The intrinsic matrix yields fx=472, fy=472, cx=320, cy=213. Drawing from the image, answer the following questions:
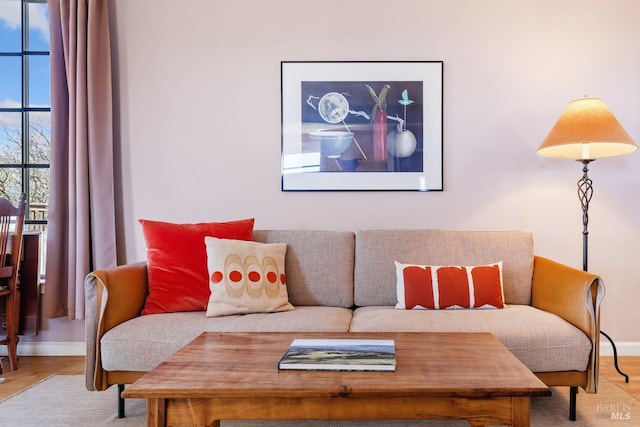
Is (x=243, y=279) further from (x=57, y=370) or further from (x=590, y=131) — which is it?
(x=590, y=131)

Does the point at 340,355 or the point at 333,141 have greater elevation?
the point at 333,141

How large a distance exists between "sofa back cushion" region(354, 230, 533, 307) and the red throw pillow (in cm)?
74

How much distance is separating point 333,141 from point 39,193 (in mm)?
1945

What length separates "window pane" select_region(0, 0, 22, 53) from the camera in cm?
306

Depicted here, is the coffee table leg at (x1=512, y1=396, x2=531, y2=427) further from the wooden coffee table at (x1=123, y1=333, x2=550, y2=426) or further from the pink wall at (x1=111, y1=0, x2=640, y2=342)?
the pink wall at (x1=111, y1=0, x2=640, y2=342)

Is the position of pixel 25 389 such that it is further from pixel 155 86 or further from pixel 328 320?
pixel 155 86

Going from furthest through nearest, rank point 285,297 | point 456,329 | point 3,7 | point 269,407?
point 3,7, point 285,297, point 456,329, point 269,407

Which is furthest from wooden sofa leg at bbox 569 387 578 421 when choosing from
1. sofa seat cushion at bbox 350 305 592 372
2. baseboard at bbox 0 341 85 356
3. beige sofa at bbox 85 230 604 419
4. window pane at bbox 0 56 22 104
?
→ window pane at bbox 0 56 22 104

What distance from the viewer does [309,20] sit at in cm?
288

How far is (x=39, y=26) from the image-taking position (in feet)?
10.1

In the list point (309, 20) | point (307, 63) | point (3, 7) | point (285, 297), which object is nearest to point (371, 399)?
point (285, 297)

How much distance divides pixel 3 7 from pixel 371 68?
241cm

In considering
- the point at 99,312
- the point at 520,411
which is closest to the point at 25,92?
the point at 99,312

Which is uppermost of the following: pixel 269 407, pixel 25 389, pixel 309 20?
pixel 309 20
